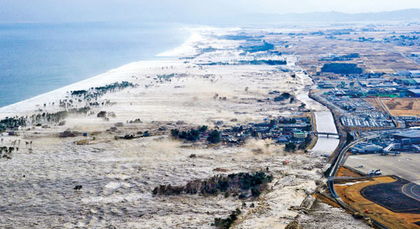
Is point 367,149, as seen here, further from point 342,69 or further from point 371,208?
point 342,69

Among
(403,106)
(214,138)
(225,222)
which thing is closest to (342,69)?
(403,106)

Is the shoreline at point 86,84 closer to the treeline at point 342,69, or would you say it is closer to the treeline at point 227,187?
the treeline at point 227,187

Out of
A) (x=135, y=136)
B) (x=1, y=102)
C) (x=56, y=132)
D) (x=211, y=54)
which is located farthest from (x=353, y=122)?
(x=211, y=54)

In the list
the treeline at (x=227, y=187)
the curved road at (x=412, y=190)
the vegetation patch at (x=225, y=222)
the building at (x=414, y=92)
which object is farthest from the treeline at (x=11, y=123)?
the building at (x=414, y=92)

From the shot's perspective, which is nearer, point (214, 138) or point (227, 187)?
point (227, 187)

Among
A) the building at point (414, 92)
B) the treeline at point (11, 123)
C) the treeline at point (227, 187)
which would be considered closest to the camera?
the treeline at point (227, 187)
